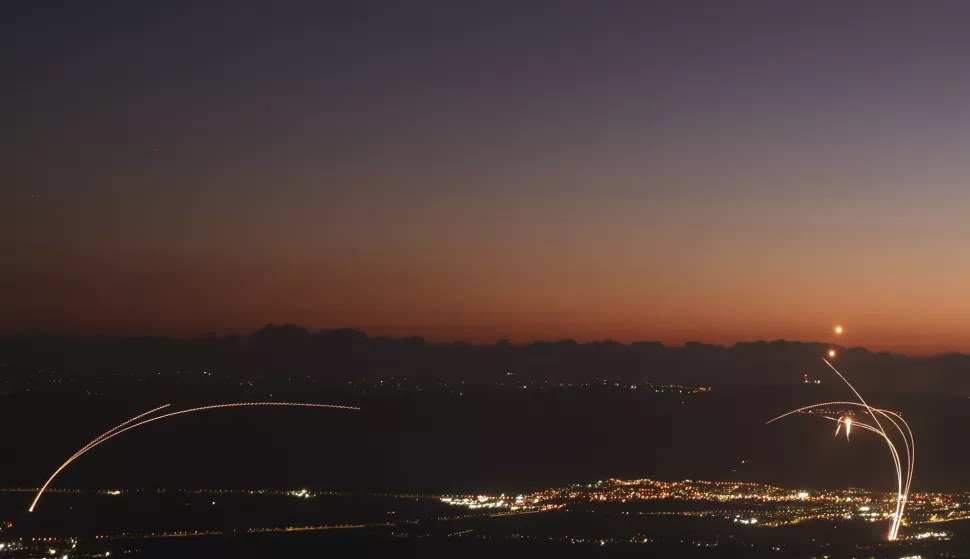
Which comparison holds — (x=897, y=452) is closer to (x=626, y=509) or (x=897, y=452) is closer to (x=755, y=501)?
(x=755, y=501)

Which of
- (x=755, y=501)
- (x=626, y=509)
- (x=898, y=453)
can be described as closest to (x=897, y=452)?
(x=898, y=453)

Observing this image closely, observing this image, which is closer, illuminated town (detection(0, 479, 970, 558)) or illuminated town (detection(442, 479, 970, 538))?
illuminated town (detection(0, 479, 970, 558))

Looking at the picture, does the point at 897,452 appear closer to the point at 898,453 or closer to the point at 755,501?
the point at 898,453

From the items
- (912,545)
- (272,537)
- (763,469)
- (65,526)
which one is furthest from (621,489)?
(65,526)

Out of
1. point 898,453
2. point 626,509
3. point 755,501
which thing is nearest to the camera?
point 626,509

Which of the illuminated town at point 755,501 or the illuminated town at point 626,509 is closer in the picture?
the illuminated town at point 626,509

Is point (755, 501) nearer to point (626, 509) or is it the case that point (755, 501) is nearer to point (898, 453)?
point (626, 509)

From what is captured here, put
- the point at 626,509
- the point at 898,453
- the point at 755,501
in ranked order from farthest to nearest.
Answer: the point at 898,453, the point at 755,501, the point at 626,509

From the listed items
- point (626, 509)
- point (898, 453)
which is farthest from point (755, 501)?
point (898, 453)

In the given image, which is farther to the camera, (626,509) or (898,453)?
(898,453)

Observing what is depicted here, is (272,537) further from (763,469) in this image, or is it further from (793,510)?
(763,469)

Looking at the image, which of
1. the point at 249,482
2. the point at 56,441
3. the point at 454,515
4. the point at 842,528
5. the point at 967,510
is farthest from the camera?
the point at 56,441
